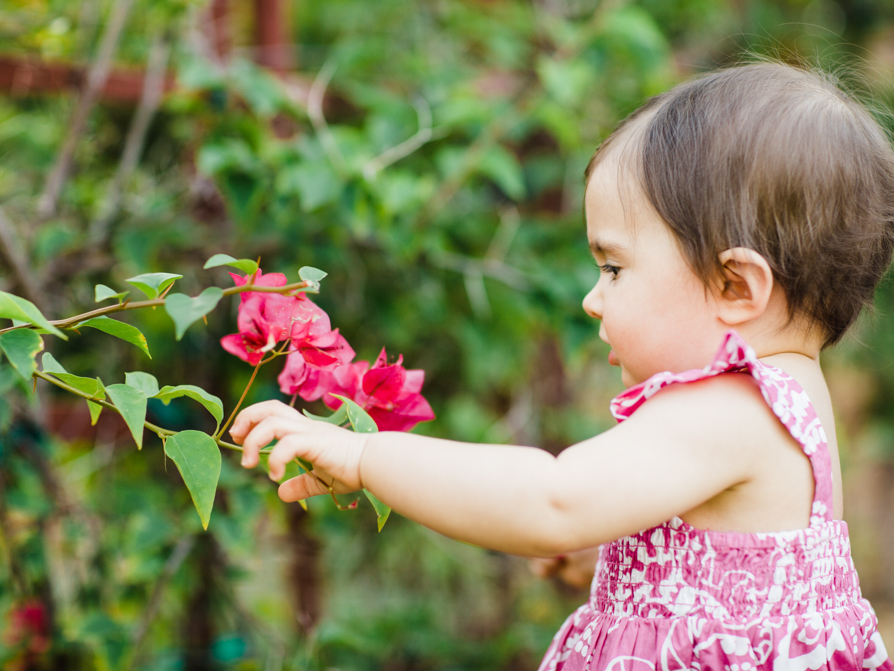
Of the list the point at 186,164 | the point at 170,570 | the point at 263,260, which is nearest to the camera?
the point at 170,570

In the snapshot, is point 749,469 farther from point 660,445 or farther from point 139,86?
point 139,86

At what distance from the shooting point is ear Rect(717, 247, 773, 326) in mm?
696

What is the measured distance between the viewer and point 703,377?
684 millimetres

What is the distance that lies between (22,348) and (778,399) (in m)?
0.63

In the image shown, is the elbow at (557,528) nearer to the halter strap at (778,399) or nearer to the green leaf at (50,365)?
the halter strap at (778,399)

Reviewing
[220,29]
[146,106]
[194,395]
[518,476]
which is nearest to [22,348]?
[194,395]

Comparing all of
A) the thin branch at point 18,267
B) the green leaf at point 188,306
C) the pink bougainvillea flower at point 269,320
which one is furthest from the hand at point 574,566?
the thin branch at point 18,267

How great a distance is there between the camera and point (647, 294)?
734mm

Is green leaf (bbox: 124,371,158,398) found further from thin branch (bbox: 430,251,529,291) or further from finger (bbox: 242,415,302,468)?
thin branch (bbox: 430,251,529,291)

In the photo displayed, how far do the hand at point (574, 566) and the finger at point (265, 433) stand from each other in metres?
0.51

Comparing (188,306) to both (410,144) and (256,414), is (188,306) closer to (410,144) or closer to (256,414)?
(256,414)

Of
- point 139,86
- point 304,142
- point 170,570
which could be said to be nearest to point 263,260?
point 304,142

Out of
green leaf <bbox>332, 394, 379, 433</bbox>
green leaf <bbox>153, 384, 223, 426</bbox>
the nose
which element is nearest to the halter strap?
the nose

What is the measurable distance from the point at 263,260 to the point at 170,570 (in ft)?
1.88
